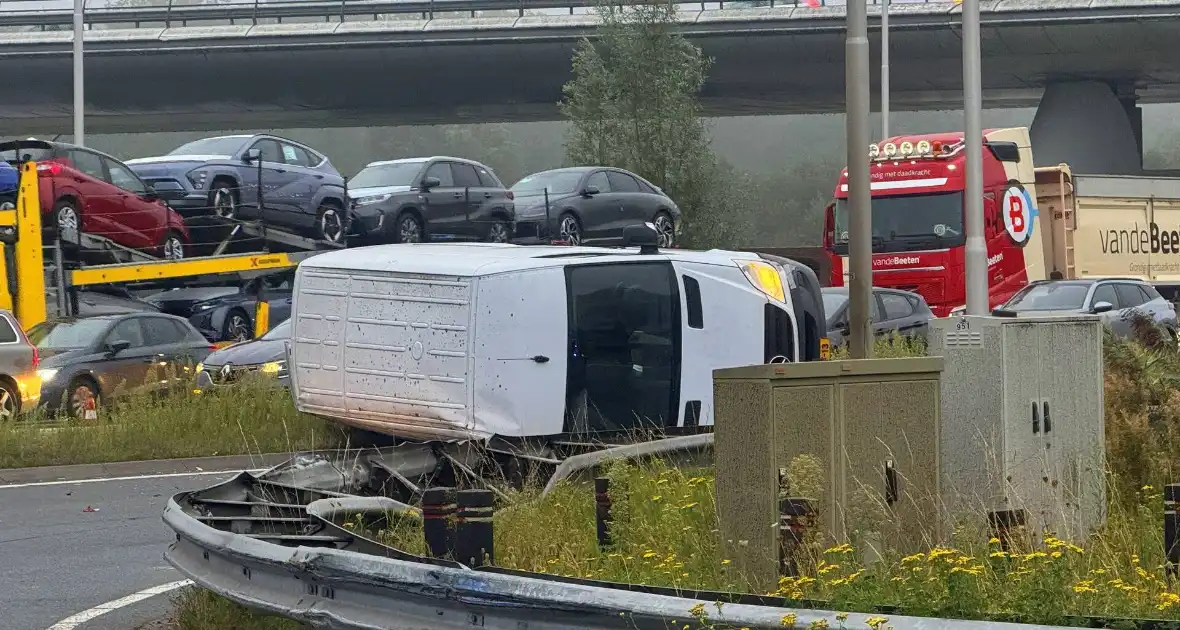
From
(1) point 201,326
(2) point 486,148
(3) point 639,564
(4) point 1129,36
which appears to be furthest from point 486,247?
(2) point 486,148

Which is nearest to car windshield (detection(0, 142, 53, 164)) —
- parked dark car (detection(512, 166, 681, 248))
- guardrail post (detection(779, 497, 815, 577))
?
parked dark car (detection(512, 166, 681, 248))

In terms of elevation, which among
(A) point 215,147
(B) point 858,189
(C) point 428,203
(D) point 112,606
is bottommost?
(D) point 112,606

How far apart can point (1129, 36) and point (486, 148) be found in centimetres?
7484

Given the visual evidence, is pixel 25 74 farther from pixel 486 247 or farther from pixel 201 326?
pixel 486 247

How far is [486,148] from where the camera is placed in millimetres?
118375

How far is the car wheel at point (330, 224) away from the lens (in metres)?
26.0

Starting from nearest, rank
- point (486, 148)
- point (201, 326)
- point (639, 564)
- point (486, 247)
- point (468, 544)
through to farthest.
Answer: point (468, 544) < point (639, 564) < point (486, 247) < point (201, 326) < point (486, 148)

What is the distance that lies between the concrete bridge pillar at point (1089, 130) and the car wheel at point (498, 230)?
26207 millimetres

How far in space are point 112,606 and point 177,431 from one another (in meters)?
7.65

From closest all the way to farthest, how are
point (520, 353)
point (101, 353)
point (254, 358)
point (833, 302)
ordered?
point (520, 353) → point (254, 358) → point (101, 353) → point (833, 302)

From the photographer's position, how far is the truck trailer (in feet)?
91.5

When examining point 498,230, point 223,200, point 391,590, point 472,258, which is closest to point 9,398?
point 223,200

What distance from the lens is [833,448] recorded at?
22.0 ft

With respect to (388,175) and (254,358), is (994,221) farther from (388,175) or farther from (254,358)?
(254,358)
